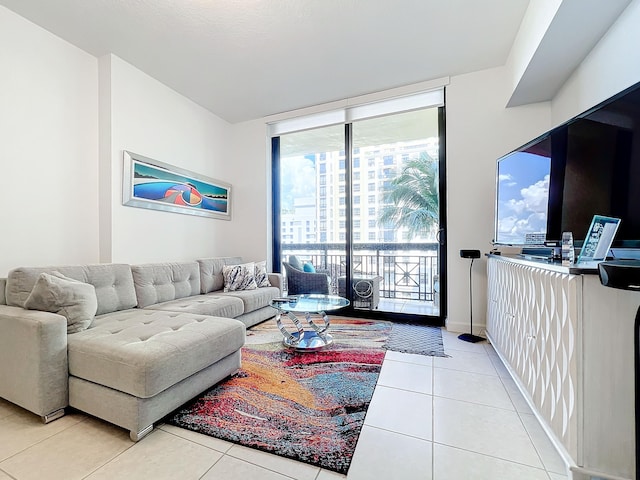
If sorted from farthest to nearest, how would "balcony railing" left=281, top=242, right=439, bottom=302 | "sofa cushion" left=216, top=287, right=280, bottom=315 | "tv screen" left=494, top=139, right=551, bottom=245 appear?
"balcony railing" left=281, top=242, right=439, bottom=302, "sofa cushion" left=216, top=287, right=280, bottom=315, "tv screen" left=494, top=139, right=551, bottom=245

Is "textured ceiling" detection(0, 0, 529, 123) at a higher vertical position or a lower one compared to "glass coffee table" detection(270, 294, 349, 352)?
higher

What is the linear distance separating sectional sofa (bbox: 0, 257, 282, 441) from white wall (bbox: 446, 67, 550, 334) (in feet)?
7.74

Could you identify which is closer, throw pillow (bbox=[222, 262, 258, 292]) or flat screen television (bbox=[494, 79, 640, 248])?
flat screen television (bbox=[494, 79, 640, 248])

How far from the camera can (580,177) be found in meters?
1.43

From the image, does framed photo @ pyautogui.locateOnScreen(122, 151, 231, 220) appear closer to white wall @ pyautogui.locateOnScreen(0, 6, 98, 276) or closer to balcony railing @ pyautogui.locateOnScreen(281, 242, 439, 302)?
white wall @ pyautogui.locateOnScreen(0, 6, 98, 276)

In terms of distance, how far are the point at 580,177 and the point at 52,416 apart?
10.2 ft

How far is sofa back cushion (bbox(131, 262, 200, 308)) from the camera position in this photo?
2498mm

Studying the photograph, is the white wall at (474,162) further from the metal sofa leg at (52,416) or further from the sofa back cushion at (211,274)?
the metal sofa leg at (52,416)

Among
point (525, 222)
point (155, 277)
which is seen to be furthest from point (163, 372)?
point (525, 222)

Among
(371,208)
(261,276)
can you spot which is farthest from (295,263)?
(371,208)

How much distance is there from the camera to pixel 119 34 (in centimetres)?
236

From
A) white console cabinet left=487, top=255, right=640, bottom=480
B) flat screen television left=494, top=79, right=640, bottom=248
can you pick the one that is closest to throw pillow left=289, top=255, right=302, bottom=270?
flat screen television left=494, top=79, right=640, bottom=248

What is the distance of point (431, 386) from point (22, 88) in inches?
152

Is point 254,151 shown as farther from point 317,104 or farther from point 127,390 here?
point 127,390
